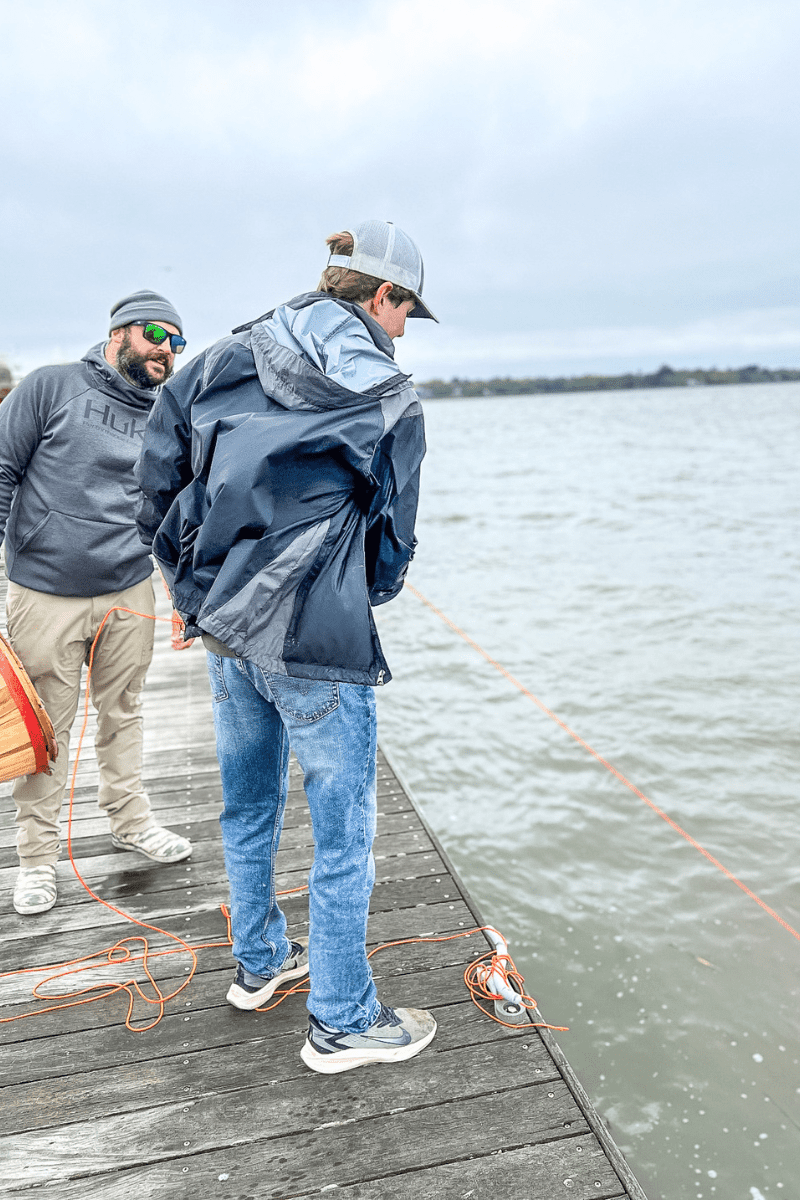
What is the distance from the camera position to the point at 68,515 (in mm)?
2570

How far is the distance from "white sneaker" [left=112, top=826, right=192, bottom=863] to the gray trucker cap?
2.16 m

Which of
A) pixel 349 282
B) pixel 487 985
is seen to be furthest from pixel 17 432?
pixel 487 985

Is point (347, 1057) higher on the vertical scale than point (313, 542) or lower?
lower

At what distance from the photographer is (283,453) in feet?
4.97

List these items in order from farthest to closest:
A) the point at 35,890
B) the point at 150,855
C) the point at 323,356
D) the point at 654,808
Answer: the point at 654,808, the point at 150,855, the point at 35,890, the point at 323,356

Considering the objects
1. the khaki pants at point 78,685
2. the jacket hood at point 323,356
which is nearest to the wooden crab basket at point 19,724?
the khaki pants at point 78,685

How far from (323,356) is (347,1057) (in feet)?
5.40

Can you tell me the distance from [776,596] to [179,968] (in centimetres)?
999

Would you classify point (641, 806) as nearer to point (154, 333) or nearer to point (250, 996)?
point (250, 996)

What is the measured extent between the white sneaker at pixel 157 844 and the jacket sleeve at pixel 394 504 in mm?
1635

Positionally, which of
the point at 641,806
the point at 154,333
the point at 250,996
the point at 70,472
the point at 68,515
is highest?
the point at 154,333

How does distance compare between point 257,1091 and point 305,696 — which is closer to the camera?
point 305,696

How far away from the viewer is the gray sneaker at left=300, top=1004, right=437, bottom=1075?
1.95 metres

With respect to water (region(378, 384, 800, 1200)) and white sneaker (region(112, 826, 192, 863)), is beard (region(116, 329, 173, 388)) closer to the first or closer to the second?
white sneaker (region(112, 826, 192, 863))
